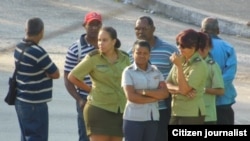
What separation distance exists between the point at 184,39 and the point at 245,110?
4998mm

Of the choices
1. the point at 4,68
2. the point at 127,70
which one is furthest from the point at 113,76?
the point at 4,68

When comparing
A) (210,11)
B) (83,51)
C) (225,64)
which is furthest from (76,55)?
(210,11)

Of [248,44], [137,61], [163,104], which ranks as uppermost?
[137,61]

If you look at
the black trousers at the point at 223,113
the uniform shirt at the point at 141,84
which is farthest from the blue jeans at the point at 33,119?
the black trousers at the point at 223,113

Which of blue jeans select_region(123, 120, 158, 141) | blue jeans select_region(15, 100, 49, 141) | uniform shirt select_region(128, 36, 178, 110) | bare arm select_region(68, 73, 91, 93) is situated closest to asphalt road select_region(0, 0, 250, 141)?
blue jeans select_region(15, 100, 49, 141)

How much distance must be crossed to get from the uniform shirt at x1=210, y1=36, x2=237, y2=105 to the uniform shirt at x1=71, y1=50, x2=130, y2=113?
1.07 metres

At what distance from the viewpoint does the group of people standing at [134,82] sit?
749 centimetres

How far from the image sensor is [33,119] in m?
8.05

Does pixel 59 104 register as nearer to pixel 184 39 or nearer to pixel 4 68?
pixel 4 68

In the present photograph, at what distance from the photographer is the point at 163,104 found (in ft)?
26.4

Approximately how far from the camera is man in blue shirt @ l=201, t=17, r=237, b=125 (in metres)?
8.32

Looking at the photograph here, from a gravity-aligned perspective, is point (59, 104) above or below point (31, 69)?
below

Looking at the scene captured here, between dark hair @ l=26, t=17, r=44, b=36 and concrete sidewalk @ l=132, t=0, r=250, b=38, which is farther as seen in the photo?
concrete sidewalk @ l=132, t=0, r=250, b=38

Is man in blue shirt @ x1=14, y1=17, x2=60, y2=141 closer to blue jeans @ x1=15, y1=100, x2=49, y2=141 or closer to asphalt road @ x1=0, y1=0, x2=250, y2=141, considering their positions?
blue jeans @ x1=15, y1=100, x2=49, y2=141
